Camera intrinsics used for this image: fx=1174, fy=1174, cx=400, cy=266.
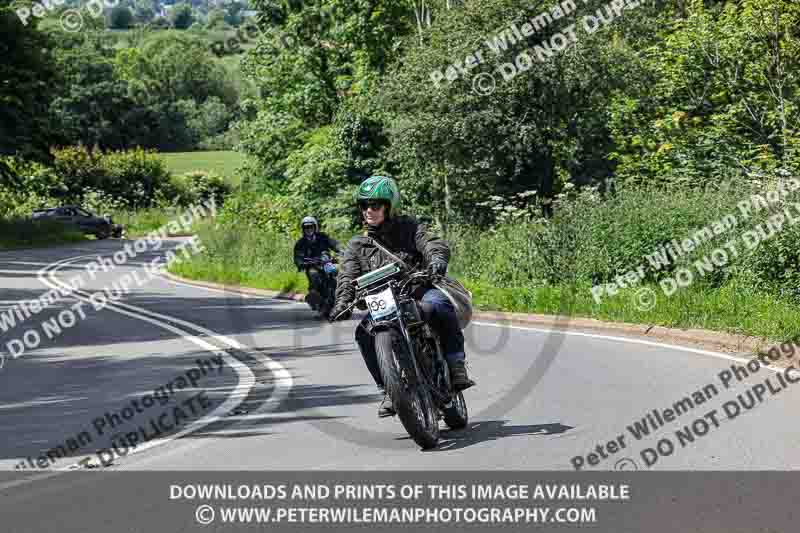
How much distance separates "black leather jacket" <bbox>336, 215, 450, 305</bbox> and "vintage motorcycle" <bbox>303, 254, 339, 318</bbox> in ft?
37.8

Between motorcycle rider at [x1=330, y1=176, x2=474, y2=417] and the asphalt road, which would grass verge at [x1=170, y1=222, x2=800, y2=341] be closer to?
the asphalt road

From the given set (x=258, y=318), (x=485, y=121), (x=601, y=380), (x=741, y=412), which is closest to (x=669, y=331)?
(x=601, y=380)

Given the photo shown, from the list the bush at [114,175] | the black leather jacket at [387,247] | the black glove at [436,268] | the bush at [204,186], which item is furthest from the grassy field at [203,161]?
the black glove at [436,268]

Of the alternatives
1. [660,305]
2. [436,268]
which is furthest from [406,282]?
[660,305]

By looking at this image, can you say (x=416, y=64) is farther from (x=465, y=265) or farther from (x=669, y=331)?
(x=669, y=331)

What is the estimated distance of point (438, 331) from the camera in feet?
28.2

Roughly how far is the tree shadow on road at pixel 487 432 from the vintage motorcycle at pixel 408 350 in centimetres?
16

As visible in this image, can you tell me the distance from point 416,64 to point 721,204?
15.2m

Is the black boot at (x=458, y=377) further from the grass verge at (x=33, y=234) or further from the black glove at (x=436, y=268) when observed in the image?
the grass verge at (x=33, y=234)

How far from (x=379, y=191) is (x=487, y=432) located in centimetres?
196

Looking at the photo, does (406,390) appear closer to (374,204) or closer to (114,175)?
(374,204)

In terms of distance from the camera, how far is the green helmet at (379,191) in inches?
333

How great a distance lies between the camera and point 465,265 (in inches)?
963

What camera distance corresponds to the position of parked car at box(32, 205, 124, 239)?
6294 centimetres
